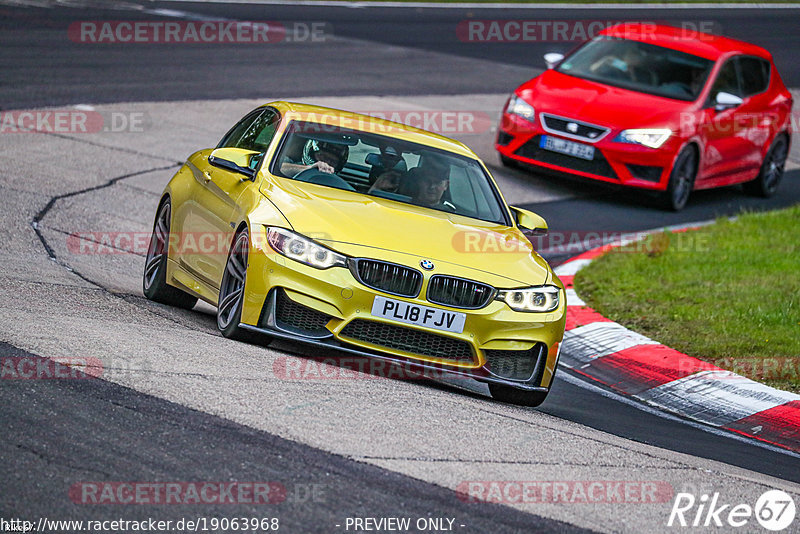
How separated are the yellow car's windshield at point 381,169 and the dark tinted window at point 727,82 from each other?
7.92 m

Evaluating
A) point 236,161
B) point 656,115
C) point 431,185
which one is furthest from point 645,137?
point 236,161

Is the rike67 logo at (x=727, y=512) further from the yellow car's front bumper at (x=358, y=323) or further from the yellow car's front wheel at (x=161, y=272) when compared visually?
the yellow car's front wheel at (x=161, y=272)

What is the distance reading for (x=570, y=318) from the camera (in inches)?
392

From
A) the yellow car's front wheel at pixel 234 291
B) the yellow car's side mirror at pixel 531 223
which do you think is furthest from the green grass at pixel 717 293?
the yellow car's front wheel at pixel 234 291

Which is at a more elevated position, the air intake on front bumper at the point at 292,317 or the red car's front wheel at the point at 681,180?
the air intake on front bumper at the point at 292,317

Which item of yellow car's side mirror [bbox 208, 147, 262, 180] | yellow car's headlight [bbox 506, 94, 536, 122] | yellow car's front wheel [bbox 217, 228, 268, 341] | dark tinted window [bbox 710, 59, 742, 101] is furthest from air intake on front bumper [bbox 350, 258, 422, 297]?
dark tinted window [bbox 710, 59, 742, 101]

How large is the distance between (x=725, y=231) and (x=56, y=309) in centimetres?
852

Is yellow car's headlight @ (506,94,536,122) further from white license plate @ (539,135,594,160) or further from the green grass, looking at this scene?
the green grass

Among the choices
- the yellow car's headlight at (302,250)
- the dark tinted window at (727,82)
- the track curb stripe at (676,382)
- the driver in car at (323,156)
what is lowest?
the track curb stripe at (676,382)

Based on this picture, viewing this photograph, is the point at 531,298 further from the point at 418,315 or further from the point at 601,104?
the point at 601,104

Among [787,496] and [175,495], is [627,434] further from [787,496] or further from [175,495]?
[175,495]

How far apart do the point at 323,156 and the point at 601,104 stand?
730cm

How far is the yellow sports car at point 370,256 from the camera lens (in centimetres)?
679

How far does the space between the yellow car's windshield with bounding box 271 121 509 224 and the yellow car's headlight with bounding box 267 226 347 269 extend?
1020 mm
